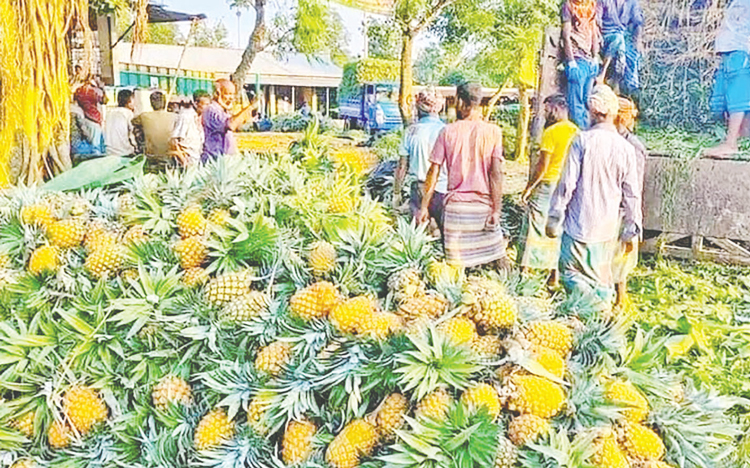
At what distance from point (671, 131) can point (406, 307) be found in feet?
18.0

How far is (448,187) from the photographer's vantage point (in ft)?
13.4

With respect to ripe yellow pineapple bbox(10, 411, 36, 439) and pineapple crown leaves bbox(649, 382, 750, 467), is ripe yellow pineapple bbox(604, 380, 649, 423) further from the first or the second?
ripe yellow pineapple bbox(10, 411, 36, 439)

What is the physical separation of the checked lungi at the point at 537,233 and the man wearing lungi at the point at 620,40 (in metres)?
1.20

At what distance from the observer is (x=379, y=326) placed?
1.39 metres

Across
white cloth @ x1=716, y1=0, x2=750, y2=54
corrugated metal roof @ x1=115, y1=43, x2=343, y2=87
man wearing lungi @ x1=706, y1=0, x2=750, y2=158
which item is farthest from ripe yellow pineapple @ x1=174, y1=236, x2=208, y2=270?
corrugated metal roof @ x1=115, y1=43, x2=343, y2=87

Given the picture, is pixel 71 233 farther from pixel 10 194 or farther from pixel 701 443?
pixel 701 443

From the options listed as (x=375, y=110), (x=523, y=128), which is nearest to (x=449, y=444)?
(x=523, y=128)

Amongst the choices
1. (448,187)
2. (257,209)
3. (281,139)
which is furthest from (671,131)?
(281,139)

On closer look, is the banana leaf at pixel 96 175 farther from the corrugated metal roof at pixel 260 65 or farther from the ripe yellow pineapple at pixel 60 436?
the corrugated metal roof at pixel 260 65

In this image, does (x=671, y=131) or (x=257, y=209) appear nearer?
(x=257, y=209)

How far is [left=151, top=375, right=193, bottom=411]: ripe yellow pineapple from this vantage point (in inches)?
56.9

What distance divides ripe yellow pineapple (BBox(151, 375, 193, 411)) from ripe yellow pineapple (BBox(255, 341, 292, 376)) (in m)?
0.16

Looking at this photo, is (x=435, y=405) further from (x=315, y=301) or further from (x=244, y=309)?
(x=244, y=309)

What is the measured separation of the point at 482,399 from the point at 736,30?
517 centimetres
